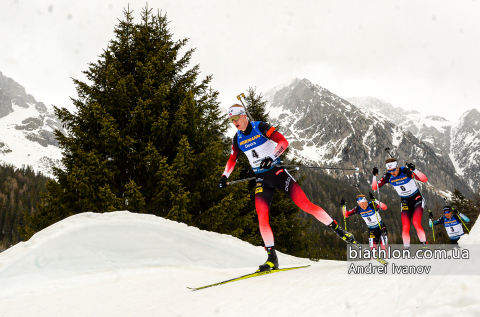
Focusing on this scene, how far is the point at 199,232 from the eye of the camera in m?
5.99

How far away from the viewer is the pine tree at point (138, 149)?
7.96m

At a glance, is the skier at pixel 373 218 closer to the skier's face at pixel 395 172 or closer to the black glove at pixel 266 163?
the skier's face at pixel 395 172

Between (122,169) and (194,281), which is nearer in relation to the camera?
(194,281)

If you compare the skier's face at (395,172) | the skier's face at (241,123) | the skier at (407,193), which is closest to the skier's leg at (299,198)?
the skier's face at (241,123)

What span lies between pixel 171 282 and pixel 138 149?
5.96m

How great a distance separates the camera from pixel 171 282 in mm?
4180

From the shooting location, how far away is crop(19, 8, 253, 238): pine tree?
7.96m

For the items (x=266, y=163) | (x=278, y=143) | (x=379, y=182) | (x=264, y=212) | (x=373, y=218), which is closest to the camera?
(x=266, y=163)

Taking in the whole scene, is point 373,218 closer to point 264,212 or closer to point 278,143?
A: point 264,212

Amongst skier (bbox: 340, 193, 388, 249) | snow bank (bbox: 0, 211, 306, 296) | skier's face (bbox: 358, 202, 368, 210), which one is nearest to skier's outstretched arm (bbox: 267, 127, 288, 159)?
snow bank (bbox: 0, 211, 306, 296)

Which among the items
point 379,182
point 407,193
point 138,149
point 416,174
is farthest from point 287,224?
point 138,149

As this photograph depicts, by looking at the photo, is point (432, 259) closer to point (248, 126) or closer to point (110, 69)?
point (248, 126)

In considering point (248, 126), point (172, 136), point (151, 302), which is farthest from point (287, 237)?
point (151, 302)

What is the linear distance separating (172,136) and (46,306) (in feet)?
21.8
